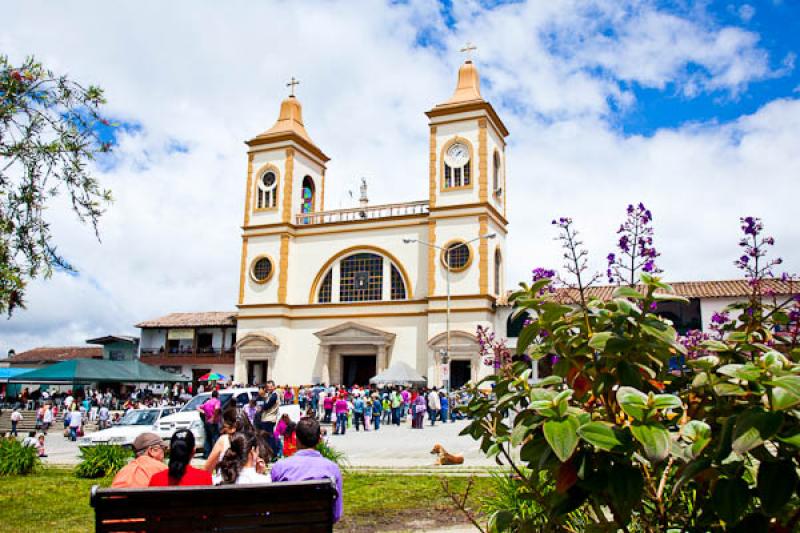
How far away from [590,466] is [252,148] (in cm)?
4251

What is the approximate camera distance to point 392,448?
59.6 feet

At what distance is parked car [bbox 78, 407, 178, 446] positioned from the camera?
18.1 metres

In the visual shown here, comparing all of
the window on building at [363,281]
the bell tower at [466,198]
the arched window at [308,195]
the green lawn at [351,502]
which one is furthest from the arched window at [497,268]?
the green lawn at [351,502]

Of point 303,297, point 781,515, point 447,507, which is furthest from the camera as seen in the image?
point 303,297

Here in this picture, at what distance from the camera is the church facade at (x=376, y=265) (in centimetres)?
3484

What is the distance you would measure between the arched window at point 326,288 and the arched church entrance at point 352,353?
273 centimetres

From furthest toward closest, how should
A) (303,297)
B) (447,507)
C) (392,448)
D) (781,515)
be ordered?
(303,297) < (392,448) < (447,507) < (781,515)

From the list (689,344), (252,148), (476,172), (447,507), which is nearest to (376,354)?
(476,172)

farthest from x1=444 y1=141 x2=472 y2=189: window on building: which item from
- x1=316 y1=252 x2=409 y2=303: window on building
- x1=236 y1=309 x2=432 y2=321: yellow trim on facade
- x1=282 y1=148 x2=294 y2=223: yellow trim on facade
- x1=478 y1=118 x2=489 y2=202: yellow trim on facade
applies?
x1=282 y1=148 x2=294 y2=223: yellow trim on facade

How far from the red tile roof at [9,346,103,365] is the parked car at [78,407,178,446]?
39.7 meters

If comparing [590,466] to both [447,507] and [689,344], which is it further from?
[447,507]

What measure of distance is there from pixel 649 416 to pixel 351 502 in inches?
305

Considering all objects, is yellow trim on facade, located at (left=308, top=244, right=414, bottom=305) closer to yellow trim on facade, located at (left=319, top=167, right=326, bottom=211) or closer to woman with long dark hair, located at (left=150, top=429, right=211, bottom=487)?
yellow trim on facade, located at (left=319, top=167, right=326, bottom=211)

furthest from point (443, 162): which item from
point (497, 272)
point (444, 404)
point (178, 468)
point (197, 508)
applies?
point (197, 508)
